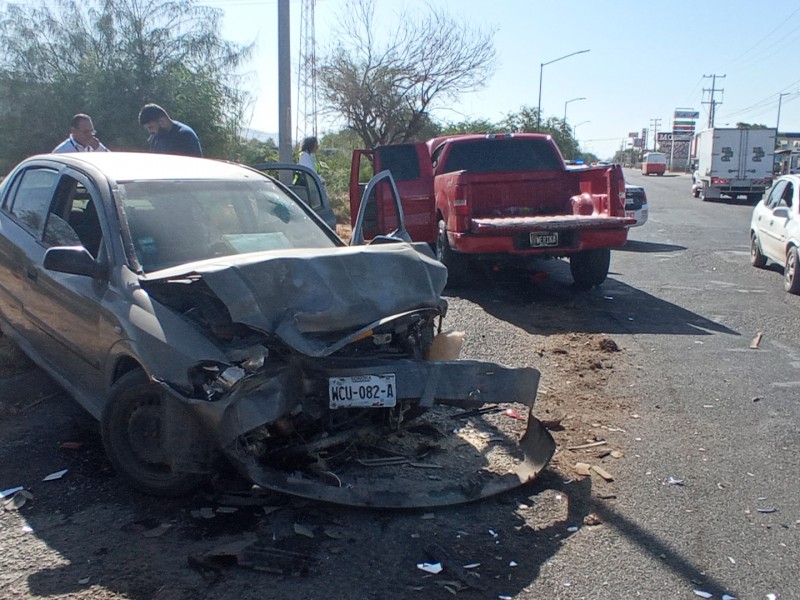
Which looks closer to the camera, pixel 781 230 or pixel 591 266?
pixel 591 266

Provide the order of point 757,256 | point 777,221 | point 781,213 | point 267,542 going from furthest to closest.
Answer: point 757,256
point 777,221
point 781,213
point 267,542

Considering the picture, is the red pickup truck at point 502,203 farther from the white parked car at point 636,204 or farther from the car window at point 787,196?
the white parked car at point 636,204

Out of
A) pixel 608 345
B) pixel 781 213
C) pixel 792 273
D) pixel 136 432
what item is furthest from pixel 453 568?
pixel 781 213

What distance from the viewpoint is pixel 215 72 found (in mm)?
20719

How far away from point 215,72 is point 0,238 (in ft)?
51.8

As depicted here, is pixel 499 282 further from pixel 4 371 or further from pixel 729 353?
pixel 4 371

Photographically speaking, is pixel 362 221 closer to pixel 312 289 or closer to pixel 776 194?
pixel 312 289

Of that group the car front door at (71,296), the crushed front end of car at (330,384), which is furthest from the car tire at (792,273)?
the car front door at (71,296)

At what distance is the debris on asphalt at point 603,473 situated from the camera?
458 cm

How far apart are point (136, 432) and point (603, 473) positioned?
8.57ft

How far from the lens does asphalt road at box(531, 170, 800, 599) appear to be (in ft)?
11.7

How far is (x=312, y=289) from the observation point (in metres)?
4.16

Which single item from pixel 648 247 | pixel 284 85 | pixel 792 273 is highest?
pixel 284 85

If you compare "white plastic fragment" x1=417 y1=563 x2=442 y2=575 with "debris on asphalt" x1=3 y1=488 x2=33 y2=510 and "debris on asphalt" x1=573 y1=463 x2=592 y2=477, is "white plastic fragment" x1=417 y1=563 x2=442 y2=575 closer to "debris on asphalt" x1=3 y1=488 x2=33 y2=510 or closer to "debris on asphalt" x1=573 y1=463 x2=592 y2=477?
"debris on asphalt" x1=573 y1=463 x2=592 y2=477
